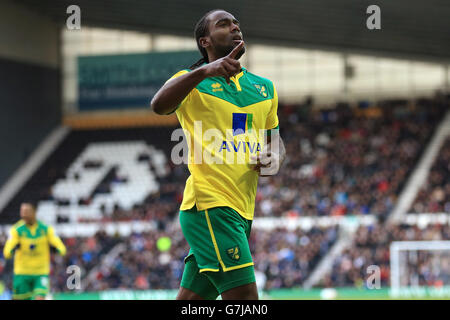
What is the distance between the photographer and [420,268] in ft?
74.4

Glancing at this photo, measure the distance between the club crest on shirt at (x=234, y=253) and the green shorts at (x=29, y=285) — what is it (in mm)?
10298

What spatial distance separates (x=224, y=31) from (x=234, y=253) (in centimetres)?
126

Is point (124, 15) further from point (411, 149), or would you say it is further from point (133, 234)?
point (411, 149)

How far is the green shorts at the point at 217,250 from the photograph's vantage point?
4289mm

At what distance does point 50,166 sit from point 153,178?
568 centimetres

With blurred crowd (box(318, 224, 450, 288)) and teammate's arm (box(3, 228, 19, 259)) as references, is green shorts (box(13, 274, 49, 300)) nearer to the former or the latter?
teammate's arm (box(3, 228, 19, 259))

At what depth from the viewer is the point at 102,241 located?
1188 inches

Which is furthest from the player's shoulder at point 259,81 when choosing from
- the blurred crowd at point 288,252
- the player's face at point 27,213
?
the blurred crowd at point 288,252

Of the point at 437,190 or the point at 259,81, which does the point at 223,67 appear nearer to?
the point at 259,81

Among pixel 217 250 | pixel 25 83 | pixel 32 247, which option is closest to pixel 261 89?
pixel 217 250

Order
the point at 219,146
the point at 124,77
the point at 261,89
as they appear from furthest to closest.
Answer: the point at 124,77
the point at 261,89
the point at 219,146

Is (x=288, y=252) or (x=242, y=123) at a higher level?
(x=242, y=123)

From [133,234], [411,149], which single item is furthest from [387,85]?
[133,234]
